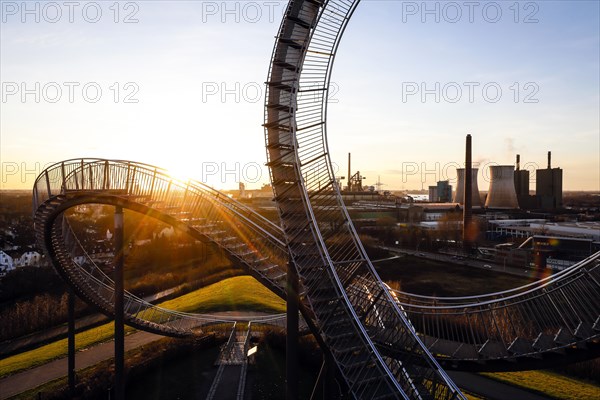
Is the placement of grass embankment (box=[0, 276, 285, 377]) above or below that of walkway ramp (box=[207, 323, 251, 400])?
below

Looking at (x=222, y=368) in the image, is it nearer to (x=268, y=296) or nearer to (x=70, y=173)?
(x=70, y=173)

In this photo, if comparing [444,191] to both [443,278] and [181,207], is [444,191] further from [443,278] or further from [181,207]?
[181,207]

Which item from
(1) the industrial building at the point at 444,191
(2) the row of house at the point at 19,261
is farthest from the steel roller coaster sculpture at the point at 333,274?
(1) the industrial building at the point at 444,191

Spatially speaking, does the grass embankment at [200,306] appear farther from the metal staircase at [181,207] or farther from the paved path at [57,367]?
the metal staircase at [181,207]

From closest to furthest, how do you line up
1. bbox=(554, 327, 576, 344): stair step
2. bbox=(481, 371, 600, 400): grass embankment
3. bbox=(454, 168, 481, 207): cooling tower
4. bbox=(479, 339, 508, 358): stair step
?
bbox=(554, 327, 576, 344): stair step
bbox=(479, 339, 508, 358): stair step
bbox=(481, 371, 600, 400): grass embankment
bbox=(454, 168, 481, 207): cooling tower

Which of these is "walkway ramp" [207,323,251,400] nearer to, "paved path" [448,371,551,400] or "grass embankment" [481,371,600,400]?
"paved path" [448,371,551,400]

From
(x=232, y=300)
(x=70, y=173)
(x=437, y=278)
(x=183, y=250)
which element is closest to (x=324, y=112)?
(x=70, y=173)

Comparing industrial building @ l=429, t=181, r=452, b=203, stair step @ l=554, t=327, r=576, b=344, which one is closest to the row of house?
stair step @ l=554, t=327, r=576, b=344
